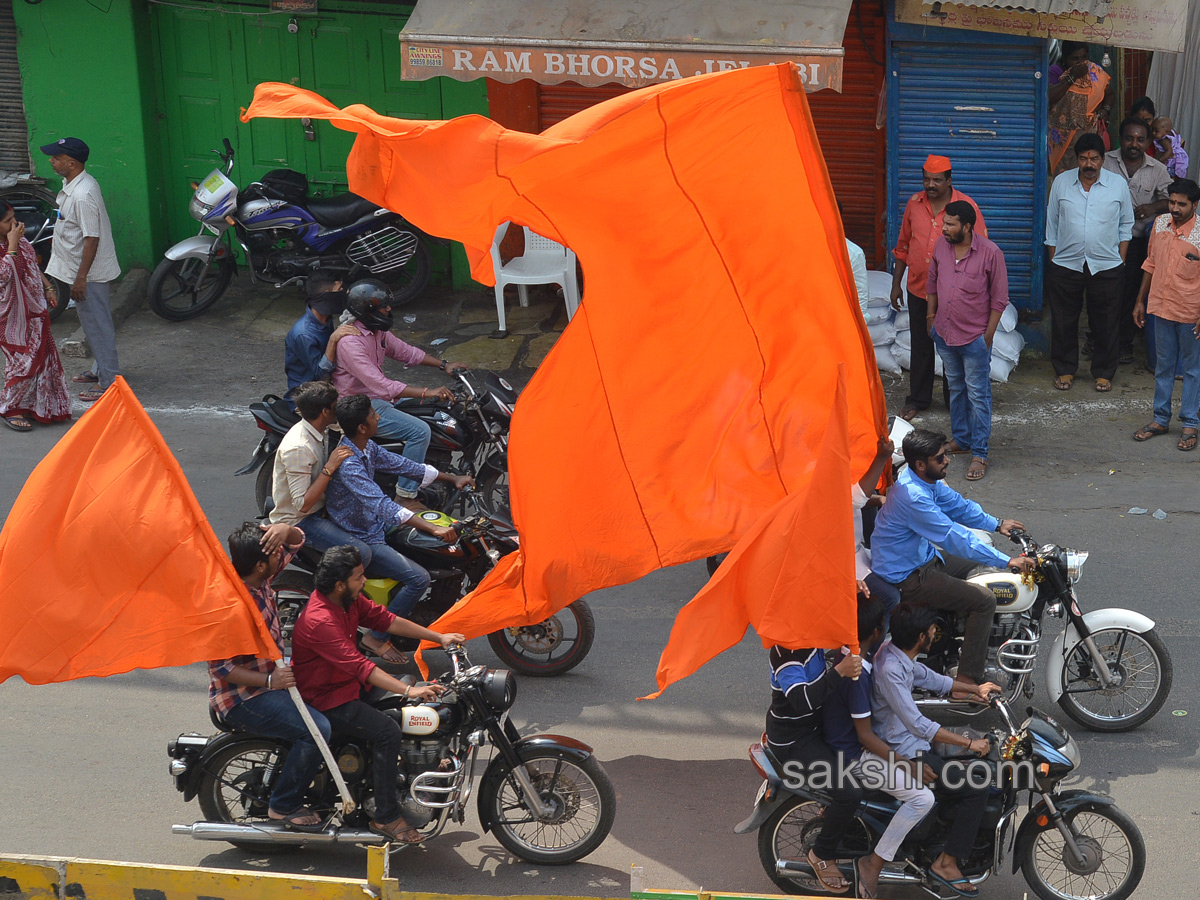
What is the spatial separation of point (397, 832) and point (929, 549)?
8.64 feet

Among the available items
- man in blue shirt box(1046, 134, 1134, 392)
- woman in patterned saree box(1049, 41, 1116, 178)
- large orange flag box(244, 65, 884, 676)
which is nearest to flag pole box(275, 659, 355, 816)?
large orange flag box(244, 65, 884, 676)

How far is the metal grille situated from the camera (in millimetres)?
11406

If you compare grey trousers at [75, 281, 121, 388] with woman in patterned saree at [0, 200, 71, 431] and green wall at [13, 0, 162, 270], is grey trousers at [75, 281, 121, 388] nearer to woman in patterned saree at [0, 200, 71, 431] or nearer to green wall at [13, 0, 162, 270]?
woman in patterned saree at [0, 200, 71, 431]

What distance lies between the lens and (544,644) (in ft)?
→ 22.0

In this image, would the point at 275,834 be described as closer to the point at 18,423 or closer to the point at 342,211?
the point at 18,423

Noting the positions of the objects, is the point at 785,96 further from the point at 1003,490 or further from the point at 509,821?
the point at 1003,490

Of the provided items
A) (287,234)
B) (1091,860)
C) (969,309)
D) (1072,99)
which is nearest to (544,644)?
(1091,860)

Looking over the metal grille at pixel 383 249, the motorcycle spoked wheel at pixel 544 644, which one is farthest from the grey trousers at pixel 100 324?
the motorcycle spoked wheel at pixel 544 644

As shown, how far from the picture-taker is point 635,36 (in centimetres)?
983

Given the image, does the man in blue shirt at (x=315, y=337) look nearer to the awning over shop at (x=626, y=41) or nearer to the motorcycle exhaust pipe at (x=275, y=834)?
the awning over shop at (x=626, y=41)

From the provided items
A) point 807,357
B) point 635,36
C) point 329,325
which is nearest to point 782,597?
point 807,357

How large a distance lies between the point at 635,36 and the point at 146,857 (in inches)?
267

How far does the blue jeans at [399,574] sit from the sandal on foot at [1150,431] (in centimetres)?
554

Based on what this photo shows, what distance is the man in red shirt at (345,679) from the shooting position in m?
5.09
